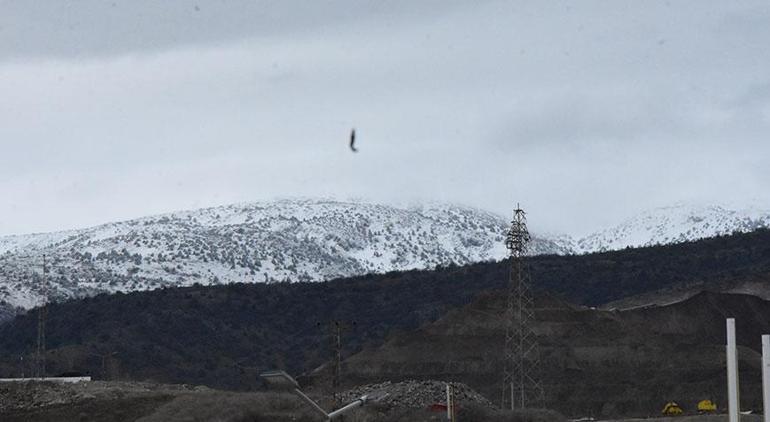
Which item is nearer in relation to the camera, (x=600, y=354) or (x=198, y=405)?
(x=198, y=405)

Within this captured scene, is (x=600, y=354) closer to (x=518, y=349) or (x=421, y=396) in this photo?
(x=518, y=349)

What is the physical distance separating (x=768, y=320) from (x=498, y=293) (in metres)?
31.2

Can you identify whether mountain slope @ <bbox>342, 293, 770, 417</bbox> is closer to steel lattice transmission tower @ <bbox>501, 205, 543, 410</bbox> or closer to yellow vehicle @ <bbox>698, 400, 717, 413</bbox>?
steel lattice transmission tower @ <bbox>501, 205, 543, 410</bbox>

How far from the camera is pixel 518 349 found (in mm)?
135250

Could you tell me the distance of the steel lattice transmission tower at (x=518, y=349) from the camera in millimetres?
123713

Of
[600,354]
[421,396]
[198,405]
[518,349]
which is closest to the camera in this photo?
[198,405]

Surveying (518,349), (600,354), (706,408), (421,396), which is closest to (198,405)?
Answer: (421,396)

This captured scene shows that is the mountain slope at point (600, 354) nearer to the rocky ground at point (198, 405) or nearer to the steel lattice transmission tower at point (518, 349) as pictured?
the steel lattice transmission tower at point (518, 349)

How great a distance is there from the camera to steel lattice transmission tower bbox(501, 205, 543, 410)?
406 feet

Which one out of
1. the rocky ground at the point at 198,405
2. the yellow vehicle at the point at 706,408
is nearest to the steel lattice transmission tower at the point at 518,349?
the rocky ground at the point at 198,405

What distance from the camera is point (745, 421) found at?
119375mm

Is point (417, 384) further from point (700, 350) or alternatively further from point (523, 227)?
point (700, 350)

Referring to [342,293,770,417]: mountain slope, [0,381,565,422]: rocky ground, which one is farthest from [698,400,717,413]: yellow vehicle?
[0,381,565,422]: rocky ground

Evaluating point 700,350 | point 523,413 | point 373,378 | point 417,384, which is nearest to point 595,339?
point 700,350
